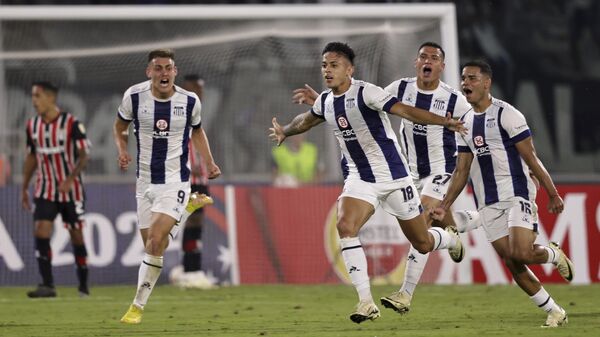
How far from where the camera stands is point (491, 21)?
24719 mm

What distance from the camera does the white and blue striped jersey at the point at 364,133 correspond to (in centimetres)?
1109

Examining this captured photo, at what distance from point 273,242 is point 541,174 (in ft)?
23.6

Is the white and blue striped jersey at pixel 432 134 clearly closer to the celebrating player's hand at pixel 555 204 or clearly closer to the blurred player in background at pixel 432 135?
the blurred player in background at pixel 432 135

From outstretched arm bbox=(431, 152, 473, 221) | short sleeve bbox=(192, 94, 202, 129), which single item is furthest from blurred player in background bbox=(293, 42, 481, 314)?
short sleeve bbox=(192, 94, 202, 129)

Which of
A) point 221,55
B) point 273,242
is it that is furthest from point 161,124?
point 221,55

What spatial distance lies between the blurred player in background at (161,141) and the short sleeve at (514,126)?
2.64 m

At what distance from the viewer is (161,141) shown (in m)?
12.3

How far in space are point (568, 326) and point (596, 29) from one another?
50.3 ft

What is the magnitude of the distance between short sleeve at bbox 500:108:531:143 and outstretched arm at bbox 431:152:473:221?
514mm

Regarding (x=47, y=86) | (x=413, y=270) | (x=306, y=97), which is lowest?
(x=413, y=270)

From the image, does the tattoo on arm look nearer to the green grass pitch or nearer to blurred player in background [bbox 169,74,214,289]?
the green grass pitch

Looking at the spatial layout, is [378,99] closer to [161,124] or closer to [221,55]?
[161,124]

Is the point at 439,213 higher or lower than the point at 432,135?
lower

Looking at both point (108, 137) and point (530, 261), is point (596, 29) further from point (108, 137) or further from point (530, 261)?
point (530, 261)
